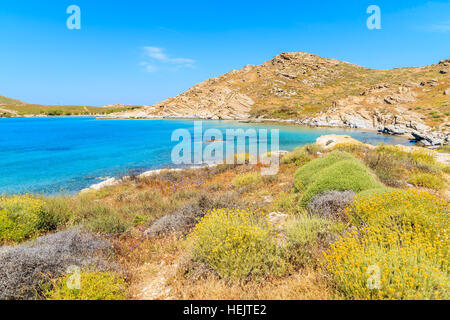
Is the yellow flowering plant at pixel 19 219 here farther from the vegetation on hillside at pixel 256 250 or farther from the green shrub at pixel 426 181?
the green shrub at pixel 426 181

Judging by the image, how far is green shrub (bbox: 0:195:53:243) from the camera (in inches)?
200

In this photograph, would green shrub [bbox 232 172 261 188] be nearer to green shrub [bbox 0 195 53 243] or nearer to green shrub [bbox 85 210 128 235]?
green shrub [bbox 85 210 128 235]

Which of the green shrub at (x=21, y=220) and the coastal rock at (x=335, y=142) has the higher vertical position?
the coastal rock at (x=335, y=142)

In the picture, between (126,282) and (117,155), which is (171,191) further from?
(117,155)

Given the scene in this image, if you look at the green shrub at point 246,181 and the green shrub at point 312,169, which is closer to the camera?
the green shrub at point 312,169

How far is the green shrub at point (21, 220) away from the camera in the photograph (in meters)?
5.07

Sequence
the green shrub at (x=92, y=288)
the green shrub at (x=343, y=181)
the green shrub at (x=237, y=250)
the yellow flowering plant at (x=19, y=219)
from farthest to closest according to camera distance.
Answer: the green shrub at (x=343, y=181) < the yellow flowering plant at (x=19, y=219) < the green shrub at (x=237, y=250) < the green shrub at (x=92, y=288)

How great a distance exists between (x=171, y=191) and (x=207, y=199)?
14.4 feet

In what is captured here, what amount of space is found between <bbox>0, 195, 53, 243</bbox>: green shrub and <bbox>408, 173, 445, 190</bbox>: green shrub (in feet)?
39.0

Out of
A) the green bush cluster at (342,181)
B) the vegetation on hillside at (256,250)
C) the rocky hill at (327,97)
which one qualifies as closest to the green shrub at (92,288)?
the vegetation on hillside at (256,250)

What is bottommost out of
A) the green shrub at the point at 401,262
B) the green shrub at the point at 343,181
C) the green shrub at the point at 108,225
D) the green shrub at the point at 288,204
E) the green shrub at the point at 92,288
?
the green shrub at the point at 108,225

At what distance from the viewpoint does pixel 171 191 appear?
34.4 feet

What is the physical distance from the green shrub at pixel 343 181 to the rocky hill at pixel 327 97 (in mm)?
29445

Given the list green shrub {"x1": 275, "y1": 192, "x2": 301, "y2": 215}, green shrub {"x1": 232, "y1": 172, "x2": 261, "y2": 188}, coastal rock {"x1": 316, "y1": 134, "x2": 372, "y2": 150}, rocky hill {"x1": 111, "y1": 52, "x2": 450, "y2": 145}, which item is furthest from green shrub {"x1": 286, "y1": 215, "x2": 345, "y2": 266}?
rocky hill {"x1": 111, "y1": 52, "x2": 450, "y2": 145}
